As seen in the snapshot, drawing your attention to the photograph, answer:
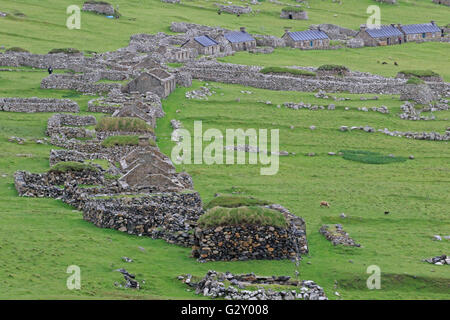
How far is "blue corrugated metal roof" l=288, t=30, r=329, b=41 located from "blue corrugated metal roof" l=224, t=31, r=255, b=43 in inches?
303

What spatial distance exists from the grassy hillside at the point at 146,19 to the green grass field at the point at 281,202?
1.79 meters

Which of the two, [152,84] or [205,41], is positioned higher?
[205,41]

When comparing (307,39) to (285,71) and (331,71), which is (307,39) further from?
(285,71)

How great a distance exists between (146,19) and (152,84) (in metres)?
57.0

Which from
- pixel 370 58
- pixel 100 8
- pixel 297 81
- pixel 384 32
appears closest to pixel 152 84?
pixel 297 81

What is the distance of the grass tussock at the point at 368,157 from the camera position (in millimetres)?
62669

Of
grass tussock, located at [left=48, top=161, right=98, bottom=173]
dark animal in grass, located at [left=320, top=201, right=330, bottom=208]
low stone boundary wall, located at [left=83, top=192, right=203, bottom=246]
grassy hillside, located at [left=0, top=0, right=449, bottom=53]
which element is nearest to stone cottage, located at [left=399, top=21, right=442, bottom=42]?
grassy hillside, located at [left=0, top=0, right=449, bottom=53]

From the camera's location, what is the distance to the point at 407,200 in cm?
5112

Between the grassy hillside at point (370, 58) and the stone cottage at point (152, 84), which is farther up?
the grassy hillside at point (370, 58)

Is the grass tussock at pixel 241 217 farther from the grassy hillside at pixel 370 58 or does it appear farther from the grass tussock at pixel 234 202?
the grassy hillside at pixel 370 58

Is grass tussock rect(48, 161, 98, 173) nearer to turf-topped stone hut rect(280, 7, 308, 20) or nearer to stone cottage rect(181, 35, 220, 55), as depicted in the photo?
stone cottage rect(181, 35, 220, 55)

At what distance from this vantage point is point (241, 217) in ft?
118

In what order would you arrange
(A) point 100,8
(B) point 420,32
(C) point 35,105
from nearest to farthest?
(C) point 35,105
(A) point 100,8
(B) point 420,32

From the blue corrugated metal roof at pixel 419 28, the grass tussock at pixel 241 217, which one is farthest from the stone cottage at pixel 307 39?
the grass tussock at pixel 241 217
